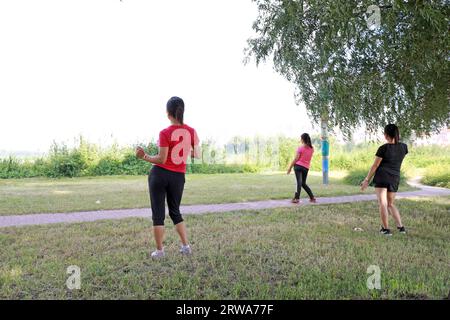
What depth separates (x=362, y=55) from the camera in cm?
585

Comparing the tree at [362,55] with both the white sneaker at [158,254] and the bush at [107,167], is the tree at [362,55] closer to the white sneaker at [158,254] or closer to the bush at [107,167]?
the white sneaker at [158,254]

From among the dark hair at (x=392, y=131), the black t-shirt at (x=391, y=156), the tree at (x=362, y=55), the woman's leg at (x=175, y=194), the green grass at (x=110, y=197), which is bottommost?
the green grass at (x=110, y=197)

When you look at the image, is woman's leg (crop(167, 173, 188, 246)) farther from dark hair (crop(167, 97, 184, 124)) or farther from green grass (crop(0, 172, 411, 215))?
green grass (crop(0, 172, 411, 215))

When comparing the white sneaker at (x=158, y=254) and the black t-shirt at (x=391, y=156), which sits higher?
the black t-shirt at (x=391, y=156)

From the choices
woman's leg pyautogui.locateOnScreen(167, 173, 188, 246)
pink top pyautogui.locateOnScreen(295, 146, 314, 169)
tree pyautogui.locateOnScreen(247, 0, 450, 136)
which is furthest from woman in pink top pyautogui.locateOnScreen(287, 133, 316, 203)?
woman's leg pyautogui.locateOnScreen(167, 173, 188, 246)

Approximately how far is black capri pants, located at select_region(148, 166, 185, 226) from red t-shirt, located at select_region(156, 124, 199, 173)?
76mm

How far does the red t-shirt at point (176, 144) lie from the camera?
14.0 feet

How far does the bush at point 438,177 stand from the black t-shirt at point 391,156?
32.0 ft

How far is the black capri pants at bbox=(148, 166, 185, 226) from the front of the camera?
14.3ft

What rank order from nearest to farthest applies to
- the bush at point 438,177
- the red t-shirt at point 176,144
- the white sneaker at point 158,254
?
1. the red t-shirt at point 176,144
2. the white sneaker at point 158,254
3. the bush at point 438,177

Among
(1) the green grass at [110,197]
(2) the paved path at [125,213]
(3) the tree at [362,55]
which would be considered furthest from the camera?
(1) the green grass at [110,197]

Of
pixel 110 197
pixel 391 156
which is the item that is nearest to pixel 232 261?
pixel 391 156

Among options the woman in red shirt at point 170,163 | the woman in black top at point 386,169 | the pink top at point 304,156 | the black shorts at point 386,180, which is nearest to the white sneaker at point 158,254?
the woman in red shirt at point 170,163

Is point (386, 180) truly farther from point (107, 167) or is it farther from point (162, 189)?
point (107, 167)
